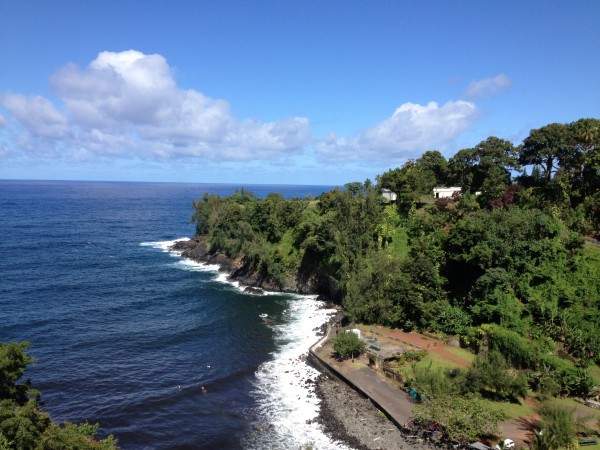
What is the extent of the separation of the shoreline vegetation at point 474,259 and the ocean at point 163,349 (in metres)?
7.25

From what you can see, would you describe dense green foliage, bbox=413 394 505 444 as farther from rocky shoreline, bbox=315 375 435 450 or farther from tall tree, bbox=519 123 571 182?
tall tree, bbox=519 123 571 182

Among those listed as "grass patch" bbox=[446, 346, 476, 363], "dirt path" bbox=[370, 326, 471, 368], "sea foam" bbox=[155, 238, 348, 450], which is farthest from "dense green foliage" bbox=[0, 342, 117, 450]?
"grass patch" bbox=[446, 346, 476, 363]

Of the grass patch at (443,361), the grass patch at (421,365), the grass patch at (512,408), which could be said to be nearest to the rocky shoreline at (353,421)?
the grass patch at (421,365)

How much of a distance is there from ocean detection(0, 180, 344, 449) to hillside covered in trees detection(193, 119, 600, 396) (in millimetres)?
7574

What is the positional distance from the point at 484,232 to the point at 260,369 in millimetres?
26391

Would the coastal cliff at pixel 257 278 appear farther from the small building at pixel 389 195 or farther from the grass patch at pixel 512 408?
the grass patch at pixel 512 408

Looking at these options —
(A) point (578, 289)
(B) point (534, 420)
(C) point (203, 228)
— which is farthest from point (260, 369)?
(C) point (203, 228)

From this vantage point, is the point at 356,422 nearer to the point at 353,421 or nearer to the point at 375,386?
the point at 353,421

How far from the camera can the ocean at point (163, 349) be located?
28812mm

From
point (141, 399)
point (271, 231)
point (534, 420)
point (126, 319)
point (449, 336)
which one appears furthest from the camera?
point (271, 231)

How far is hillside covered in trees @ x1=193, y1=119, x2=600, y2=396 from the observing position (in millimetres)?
35031

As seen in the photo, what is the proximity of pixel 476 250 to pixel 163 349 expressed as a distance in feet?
109

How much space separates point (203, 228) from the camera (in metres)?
87.8

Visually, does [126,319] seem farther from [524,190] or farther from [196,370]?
[524,190]
